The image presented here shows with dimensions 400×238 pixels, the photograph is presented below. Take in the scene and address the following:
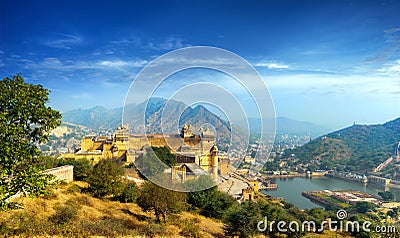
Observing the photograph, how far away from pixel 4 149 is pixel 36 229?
1973mm

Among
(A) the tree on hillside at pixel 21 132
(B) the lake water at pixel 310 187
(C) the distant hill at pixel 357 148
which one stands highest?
(A) the tree on hillside at pixel 21 132

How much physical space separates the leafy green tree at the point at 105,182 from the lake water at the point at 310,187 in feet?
82.5

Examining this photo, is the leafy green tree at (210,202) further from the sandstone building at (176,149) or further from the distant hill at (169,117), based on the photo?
the distant hill at (169,117)

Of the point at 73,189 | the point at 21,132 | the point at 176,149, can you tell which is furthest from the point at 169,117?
the point at 176,149

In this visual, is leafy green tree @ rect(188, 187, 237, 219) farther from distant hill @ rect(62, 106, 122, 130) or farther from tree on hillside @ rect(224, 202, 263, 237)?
distant hill @ rect(62, 106, 122, 130)

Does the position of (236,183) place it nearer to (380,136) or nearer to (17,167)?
(17,167)

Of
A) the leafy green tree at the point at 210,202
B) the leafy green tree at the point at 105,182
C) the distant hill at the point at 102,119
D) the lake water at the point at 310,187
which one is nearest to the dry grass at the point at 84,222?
the leafy green tree at the point at 105,182

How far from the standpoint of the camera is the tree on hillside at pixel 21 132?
3881 millimetres

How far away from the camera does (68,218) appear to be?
5.66 meters

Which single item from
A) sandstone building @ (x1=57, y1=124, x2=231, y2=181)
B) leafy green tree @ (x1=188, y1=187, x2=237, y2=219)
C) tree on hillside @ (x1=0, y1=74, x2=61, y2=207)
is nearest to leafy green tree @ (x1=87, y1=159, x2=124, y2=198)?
sandstone building @ (x1=57, y1=124, x2=231, y2=181)

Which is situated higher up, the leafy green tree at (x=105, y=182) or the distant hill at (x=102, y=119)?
the distant hill at (x=102, y=119)

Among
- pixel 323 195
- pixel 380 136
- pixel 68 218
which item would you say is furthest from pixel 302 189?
pixel 380 136

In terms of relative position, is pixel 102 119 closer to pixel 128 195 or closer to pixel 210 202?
pixel 128 195

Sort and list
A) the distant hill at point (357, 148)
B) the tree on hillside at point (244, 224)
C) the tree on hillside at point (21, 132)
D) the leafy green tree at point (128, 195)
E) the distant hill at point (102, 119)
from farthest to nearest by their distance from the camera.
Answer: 1. the distant hill at point (357, 148)
2. the distant hill at point (102, 119)
3. the leafy green tree at point (128, 195)
4. the tree on hillside at point (244, 224)
5. the tree on hillside at point (21, 132)
